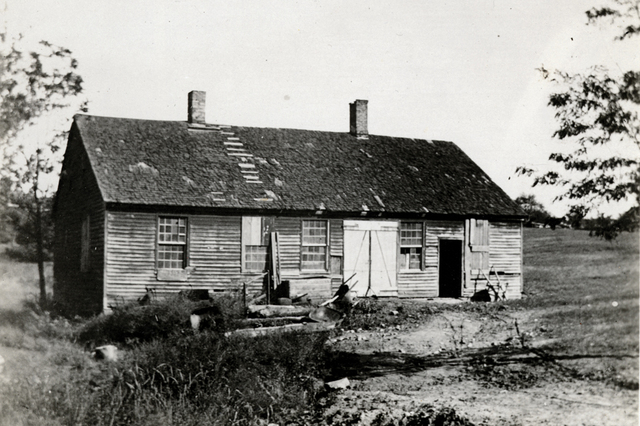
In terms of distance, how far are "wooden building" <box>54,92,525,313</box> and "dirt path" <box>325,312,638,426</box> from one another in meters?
5.79

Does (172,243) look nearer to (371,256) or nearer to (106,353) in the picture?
(106,353)

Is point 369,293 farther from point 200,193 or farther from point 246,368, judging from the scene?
point 246,368

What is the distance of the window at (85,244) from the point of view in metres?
20.1

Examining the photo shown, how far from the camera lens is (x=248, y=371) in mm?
11125

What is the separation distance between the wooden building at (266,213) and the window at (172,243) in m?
0.03

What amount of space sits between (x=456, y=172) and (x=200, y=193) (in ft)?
34.4

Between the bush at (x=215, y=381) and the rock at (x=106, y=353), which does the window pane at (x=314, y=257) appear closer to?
the bush at (x=215, y=381)

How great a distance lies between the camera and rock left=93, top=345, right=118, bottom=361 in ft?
42.7

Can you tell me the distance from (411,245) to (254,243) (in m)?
5.74

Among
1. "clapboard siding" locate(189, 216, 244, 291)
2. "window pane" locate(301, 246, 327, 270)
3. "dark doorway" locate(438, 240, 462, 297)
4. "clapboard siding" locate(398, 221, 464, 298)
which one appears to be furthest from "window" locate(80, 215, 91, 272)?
"dark doorway" locate(438, 240, 462, 297)

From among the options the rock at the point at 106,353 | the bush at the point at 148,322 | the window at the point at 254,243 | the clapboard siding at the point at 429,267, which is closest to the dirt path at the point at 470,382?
the bush at the point at 148,322

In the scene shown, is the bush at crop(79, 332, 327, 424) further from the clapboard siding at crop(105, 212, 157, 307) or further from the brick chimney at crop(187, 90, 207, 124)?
the brick chimney at crop(187, 90, 207, 124)

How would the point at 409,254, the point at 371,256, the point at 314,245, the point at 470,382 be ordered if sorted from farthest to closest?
the point at 409,254 < the point at 371,256 < the point at 314,245 < the point at 470,382

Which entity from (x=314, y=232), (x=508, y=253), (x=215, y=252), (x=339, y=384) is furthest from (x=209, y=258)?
(x=508, y=253)
